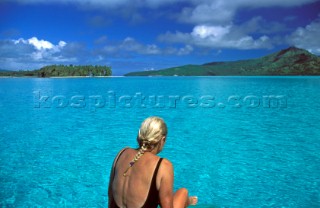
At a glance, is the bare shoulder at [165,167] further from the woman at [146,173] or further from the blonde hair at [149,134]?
the blonde hair at [149,134]

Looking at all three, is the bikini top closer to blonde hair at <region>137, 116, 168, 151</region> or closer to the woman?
the woman

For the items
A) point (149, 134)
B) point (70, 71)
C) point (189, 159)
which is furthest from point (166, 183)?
point (70, 71)

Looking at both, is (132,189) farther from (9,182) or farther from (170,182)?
(9,182)

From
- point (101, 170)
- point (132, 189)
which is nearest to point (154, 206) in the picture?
point (132, 189)

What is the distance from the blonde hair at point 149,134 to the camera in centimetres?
336

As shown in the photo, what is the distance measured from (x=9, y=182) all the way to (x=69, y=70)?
578ft

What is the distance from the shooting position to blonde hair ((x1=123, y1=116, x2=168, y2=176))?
336cm

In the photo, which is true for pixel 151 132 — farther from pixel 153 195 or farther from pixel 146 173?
pixel 153 195

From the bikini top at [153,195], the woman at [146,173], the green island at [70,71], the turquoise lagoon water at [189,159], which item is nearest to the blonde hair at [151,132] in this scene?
the woman at [146,173]

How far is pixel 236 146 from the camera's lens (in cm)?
1274

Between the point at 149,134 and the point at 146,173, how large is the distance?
0.45 metres

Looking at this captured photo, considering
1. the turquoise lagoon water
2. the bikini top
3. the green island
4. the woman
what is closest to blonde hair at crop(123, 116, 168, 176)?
the woman

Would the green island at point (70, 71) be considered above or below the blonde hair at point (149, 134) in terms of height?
above

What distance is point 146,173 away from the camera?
3.37 metres
